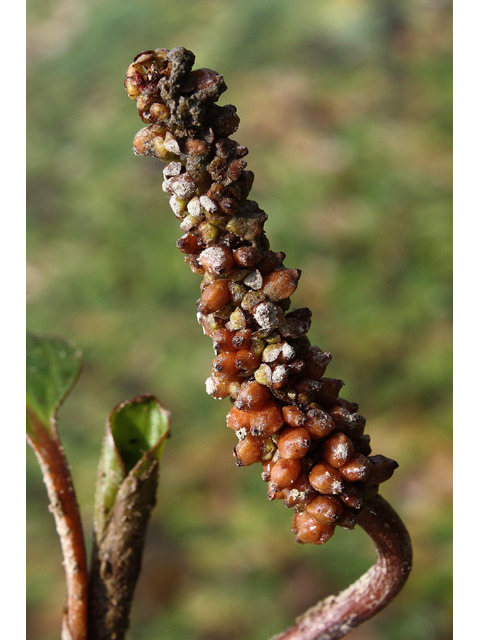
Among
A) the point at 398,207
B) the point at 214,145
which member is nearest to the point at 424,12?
the point at 398,207

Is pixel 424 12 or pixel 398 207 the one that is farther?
pixel 424 12

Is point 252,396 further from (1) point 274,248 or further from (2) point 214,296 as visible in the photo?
(1) point 274,248

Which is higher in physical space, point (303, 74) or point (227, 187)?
point (303, 74)

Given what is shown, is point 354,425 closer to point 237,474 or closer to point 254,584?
point 254,584

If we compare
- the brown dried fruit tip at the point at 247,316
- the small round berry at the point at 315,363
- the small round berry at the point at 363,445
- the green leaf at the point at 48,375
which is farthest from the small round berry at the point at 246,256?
the green leaf at the point at 48,375

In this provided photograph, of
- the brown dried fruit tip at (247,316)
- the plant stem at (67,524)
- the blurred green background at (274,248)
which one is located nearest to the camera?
the brown dried fruit tip at (247,316)

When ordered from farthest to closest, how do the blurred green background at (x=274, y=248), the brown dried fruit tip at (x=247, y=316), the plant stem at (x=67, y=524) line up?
the blurred green background at (x=274, y=248)
the plant stem at (x=67, y=524)
the brown dried fruit tip at (x=247, y=316)

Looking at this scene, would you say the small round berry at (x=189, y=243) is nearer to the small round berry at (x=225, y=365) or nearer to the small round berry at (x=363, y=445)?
the small round berry at (x=225, y=365)

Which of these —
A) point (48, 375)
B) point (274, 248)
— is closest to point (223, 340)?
point (48, 375)
